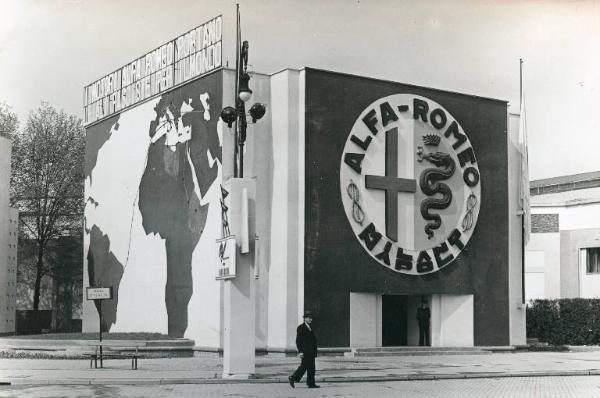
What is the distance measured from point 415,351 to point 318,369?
25.1ft

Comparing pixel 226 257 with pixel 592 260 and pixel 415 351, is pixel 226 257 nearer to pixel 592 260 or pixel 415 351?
pixel 415 351

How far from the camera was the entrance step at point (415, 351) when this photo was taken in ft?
95.0

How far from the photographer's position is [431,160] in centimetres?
3186

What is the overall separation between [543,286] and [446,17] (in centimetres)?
3303

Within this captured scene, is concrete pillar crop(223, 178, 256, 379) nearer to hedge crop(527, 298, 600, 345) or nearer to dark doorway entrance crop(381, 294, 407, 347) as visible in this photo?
dark doorway entrance crop(381, 294, 407, 347)

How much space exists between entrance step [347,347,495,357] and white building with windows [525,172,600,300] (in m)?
17.5

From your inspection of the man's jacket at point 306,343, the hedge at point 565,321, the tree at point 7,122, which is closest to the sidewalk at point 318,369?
the man's jacket at point 306,343

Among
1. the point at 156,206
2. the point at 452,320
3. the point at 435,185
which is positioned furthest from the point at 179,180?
the point at 452,320

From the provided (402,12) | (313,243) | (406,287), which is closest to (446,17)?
(402,12)

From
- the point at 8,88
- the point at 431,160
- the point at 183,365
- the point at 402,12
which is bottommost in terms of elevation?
the point at 183,365

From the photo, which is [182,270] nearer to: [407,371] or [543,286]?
[407,371]

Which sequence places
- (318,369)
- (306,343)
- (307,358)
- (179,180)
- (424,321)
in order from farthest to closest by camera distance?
1. (424,321)
2. (179,180)
3. (318,369)
4. (306,343)
5. (307,358)

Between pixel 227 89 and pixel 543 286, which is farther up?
pixel 227 89

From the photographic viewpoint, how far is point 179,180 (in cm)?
3170
